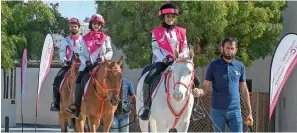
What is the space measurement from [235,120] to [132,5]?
1073 centimetres

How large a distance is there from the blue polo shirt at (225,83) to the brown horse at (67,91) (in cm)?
430

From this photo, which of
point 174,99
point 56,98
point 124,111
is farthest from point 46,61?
point 174,99

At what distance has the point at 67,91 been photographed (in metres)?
13.4

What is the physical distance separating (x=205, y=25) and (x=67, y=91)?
725 centimetres

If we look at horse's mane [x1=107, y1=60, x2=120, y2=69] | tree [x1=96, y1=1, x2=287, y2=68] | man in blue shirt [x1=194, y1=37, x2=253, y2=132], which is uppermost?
tree [x1=96, y1=1, x2=287, y2=68]

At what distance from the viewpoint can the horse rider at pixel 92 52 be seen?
12.5 metres

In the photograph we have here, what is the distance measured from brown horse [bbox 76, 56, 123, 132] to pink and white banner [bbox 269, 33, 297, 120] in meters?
3.50

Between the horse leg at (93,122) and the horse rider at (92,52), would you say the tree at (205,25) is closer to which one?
the horse rider at (92,52)

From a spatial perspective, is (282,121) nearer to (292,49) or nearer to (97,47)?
(292,49)

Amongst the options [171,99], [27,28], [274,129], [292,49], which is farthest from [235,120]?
[27,28]

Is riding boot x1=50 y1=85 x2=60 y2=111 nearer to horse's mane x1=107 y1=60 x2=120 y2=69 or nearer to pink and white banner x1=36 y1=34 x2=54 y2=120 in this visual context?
horse's mane x1=107 y1=60 x2=120 y2=69

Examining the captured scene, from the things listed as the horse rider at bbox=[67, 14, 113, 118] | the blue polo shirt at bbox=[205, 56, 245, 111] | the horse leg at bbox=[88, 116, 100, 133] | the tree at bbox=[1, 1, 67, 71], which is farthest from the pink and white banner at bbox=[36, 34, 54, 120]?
the blue polo shirt at bbox=[205, 56, 245, 111]

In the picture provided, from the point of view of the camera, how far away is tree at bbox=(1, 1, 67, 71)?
71.2ft

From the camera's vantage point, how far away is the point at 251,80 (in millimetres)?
24594
